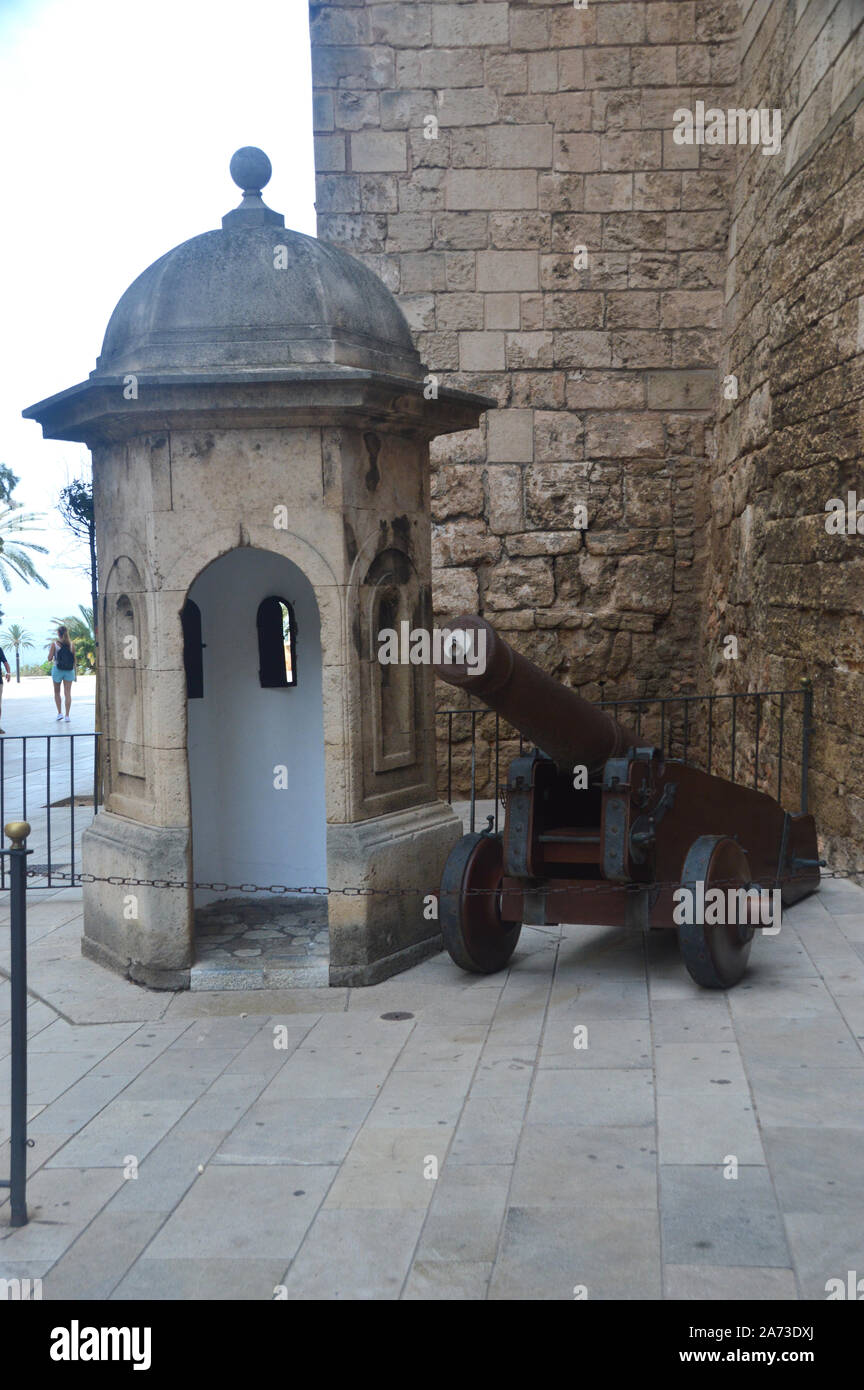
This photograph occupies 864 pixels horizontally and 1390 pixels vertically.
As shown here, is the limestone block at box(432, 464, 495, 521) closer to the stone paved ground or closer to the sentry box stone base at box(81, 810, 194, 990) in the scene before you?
the sentry box stone base at box(81, 810, 194, 990)

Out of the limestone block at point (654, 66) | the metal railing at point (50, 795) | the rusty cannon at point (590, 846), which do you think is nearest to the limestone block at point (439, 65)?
the limestone block at point (654, 66)

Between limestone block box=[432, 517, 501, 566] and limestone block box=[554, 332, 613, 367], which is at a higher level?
limestone block box=[554, 332, 613, 367]

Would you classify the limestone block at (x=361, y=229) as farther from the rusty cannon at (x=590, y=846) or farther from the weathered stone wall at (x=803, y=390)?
the rusty cannon at (x=590, y=846)

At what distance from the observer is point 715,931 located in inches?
206

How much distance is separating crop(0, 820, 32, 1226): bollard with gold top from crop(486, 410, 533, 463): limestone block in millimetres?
7160

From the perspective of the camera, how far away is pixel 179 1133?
4.09 metres

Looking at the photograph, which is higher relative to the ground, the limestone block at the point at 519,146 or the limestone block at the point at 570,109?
the limestone block at the point at 570,109

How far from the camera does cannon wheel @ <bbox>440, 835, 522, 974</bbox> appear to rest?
219 inches

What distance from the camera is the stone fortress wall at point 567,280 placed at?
Result: 392 inches

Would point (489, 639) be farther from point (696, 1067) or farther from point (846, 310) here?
point (846, 310)

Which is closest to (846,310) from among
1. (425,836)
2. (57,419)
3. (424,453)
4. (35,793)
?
(424,453)

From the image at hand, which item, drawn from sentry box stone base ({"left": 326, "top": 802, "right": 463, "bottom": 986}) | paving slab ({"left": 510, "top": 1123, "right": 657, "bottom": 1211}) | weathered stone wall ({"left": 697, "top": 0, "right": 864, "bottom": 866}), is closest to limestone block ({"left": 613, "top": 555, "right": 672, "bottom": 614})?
weathered stone wall ({"left": 697, "top": 0, "right": 864, "bottom": 866})

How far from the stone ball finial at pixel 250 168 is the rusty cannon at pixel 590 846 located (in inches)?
108

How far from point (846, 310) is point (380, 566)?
3010 millimetres
